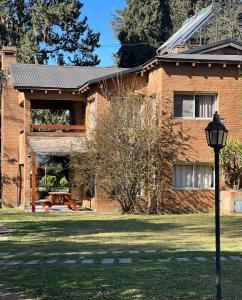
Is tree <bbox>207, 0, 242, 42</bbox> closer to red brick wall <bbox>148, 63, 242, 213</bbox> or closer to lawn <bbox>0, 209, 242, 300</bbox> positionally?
red brick wall <bbox>148, 63, 242, 213</bbox>

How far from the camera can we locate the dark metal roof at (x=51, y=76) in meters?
29.4

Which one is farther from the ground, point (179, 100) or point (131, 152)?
point (179, 100)

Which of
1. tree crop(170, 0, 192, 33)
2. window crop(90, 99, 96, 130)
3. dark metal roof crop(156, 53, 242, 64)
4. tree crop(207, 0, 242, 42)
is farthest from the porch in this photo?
tree crop(170, 0, 192, 33)

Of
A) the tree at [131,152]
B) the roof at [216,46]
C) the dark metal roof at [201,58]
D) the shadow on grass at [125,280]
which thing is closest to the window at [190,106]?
the tree at [131,152]

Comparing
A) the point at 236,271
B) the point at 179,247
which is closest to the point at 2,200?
the point at 179,247

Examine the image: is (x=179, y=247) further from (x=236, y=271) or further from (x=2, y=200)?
(x=2, y=200)

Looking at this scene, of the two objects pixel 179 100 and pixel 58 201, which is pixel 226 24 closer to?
pixel 179 100

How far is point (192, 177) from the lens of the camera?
86.5 feet

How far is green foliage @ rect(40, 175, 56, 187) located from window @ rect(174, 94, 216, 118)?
18.6 metres

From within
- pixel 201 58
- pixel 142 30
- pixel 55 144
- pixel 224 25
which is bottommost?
pixel 55 144

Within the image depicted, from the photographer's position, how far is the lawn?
28.3 feet

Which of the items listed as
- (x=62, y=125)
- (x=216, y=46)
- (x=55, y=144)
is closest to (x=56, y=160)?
(x=62, y=125)

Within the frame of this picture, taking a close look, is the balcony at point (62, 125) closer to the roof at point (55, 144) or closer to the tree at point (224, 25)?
the roof at point (55, 144)

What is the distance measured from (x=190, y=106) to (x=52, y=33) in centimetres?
3055
